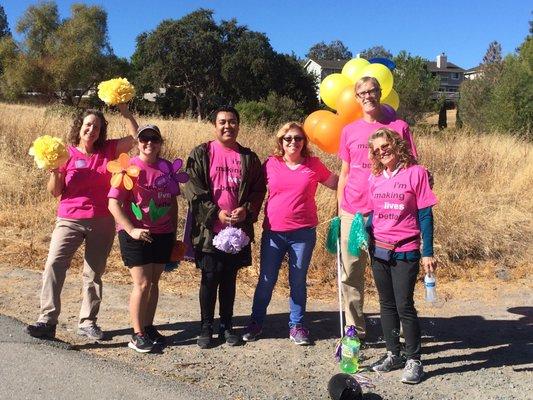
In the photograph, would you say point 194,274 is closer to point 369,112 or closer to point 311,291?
point 311,291

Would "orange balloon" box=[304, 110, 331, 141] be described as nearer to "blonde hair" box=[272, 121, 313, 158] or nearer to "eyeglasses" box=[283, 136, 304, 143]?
"blonde hair" box=[272, 121, 313, 158]

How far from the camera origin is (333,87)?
16.3 ft

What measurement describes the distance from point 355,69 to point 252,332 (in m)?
2.58

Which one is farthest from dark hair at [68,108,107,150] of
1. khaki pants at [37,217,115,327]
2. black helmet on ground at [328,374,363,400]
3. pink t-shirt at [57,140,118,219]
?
black helmet on ground at [328,374,363,400]

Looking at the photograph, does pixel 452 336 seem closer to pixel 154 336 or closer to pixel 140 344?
pixel 154 336

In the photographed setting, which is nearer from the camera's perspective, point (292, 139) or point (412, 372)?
point (412, 372)

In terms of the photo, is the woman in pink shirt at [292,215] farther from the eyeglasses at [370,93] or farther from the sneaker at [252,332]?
the eyeglasses at [370,93]

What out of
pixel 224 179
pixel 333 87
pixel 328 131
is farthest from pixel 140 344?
pixel 333 87

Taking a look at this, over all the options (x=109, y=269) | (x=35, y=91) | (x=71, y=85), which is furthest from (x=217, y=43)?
(x=109, y=269)

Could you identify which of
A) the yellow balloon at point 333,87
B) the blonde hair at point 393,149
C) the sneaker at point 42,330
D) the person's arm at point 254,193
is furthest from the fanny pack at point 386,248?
the sneaker at point 42,330

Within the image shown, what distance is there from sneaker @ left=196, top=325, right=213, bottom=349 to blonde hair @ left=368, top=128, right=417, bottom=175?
1.82 m

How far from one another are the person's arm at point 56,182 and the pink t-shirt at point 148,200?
1.95ft

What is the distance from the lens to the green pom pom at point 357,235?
3936 millimetres

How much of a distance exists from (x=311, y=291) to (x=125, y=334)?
91.9 inches
